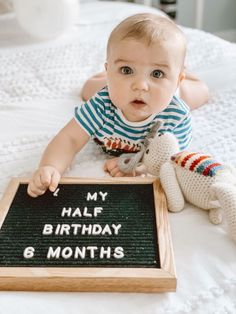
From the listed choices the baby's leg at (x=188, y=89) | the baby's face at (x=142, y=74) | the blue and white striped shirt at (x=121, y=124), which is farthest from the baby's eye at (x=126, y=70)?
the baby's leg at (x=188, y=89)

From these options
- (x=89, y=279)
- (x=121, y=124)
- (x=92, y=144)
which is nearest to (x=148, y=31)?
(x=121, y=124)

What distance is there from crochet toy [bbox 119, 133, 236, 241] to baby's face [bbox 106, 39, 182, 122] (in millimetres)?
99

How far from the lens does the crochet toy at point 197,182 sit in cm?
71

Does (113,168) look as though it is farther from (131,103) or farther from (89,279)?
(89,279)

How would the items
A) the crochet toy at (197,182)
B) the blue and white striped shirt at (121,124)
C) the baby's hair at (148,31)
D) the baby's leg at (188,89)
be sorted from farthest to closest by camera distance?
the baby's leg at (188,89) < the blue and white striped shirt at (121,124) < the baby's hair at (148,31) < the crochet toy at (197,182)

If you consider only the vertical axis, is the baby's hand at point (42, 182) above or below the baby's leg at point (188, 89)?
below

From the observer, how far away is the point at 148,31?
0.85 m

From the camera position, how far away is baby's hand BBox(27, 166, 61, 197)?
2.64 feet

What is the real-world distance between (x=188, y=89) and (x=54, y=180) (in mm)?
557

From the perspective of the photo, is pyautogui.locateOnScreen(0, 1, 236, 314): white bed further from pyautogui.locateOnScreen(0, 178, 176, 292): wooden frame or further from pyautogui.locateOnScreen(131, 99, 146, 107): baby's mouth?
pyautogui.locateOnScreen(131, 99, 146, 107): baby's mouth

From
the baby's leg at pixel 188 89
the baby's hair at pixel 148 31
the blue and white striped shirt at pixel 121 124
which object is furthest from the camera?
the baby's leg at pixel 188 89

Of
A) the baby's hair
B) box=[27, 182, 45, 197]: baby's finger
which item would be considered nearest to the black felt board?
box=[27, 182, 45, 197]: baby's finger

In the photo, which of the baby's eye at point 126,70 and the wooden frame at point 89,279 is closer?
the wooden frame at point 89,279

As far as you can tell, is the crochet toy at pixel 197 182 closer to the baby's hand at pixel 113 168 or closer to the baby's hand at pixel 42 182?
the baby's hand at pixel 113 168
